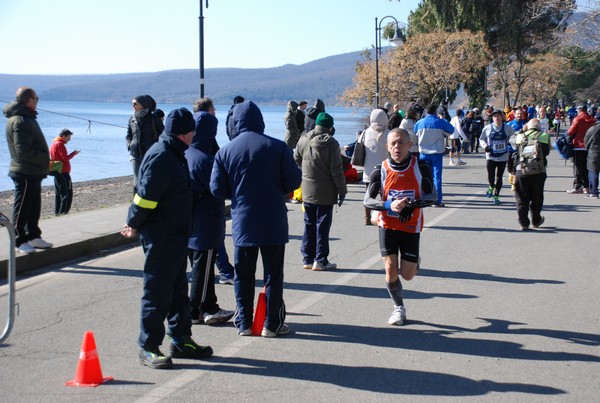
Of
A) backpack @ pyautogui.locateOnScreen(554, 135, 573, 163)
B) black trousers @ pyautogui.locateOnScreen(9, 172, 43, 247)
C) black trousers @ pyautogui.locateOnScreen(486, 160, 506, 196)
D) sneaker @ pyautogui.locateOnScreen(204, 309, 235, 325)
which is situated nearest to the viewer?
sneaker @ pyautogui.locateOnScreen(204, 309, 235, 325)

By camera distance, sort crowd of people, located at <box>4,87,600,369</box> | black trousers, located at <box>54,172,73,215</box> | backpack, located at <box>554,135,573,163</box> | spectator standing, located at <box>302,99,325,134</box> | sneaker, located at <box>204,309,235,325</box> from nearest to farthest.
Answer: crowd of people, located at <box>4,87,600,369</box>, sneaker, located at <box>204,309,235,325</box>, spectator standing, located at <box>302,99,325,134</box>, backpack, located at <box>554,135,573,163</box>, black trousers, located at <box>54,172,73,215</box>

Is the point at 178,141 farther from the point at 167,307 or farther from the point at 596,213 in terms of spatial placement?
the point at 596,213

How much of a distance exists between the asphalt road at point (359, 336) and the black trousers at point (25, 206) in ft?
1.88

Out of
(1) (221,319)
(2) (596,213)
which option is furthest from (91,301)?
(2) (596,213)

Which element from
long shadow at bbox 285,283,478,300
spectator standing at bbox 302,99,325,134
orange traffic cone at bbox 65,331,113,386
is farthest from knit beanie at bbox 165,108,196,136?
spectator standing at bbox 302,99,325,134

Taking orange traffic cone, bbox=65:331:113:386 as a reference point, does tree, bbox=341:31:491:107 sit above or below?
above

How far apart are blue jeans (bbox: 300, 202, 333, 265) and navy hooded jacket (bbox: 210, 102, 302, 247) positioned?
2.75 m

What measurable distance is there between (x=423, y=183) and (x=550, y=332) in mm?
1686

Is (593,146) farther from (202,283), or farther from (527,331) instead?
(202,283)

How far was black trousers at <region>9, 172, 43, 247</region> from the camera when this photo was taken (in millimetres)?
9328

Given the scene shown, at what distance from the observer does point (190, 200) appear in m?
5.69

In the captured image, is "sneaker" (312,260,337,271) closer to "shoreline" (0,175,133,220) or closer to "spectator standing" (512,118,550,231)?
"spectator standing" (512,118,550,231)

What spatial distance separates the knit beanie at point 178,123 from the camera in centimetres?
561

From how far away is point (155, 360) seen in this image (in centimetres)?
553
